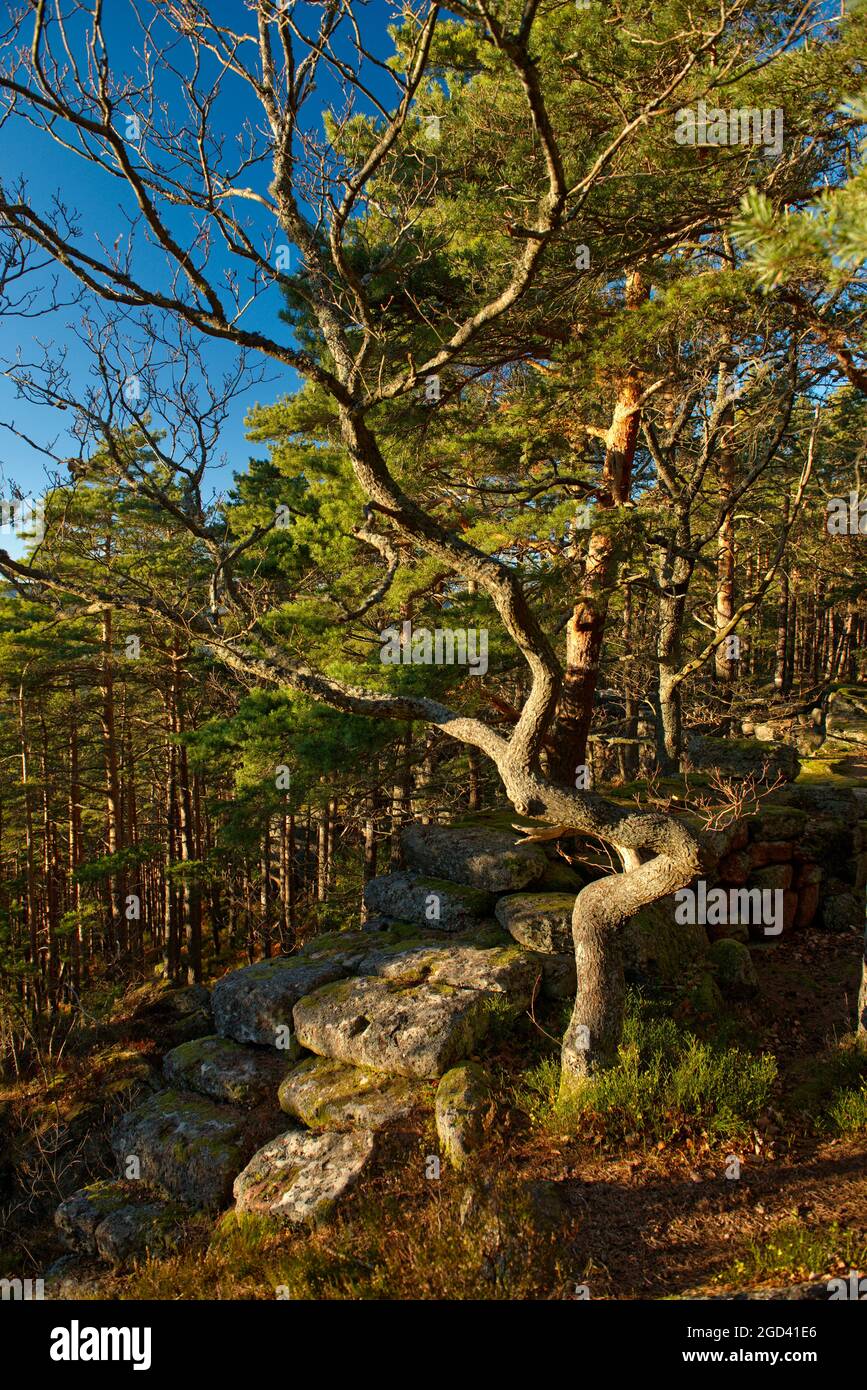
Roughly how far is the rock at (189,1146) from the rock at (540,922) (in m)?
3.90

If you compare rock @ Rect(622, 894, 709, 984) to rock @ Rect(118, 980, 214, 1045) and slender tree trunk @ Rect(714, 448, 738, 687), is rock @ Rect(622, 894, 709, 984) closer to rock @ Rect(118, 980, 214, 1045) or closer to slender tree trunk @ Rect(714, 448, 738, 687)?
slender tree trunk @ Rect(714, 448, 738, 687)

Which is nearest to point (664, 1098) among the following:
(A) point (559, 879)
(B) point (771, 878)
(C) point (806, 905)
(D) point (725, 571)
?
(A) point (559, 879)

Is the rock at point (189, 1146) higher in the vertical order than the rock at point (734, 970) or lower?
lower

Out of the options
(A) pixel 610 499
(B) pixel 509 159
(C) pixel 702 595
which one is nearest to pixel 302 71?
(B) pixel 509 159

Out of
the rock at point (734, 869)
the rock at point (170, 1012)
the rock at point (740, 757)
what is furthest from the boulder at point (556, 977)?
the rock at point (170, 1012)

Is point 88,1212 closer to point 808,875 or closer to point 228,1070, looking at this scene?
point 228,1070

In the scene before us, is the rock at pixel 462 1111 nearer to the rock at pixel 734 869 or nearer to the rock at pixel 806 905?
the rock at pixel 734 869

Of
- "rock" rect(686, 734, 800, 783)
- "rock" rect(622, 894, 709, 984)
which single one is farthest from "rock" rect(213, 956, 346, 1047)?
"rock" rect(686, 734, 800, 783)

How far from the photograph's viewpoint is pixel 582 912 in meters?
7.00

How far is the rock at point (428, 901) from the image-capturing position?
1016 centimetres

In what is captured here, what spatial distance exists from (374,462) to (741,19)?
19.7 feet

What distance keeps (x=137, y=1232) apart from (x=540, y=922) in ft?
18.3

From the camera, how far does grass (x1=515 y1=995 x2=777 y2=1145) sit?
20.2 feet
